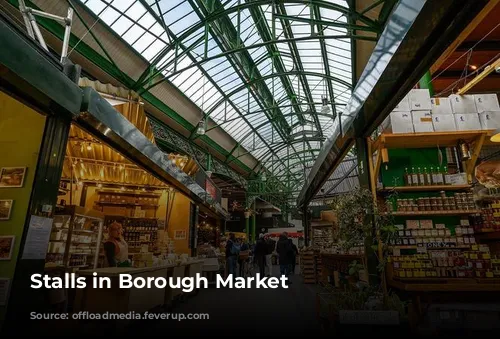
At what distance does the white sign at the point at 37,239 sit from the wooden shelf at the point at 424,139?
4.87 metres

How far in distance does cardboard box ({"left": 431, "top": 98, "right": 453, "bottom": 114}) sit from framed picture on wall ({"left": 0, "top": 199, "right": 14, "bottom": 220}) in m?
6.29

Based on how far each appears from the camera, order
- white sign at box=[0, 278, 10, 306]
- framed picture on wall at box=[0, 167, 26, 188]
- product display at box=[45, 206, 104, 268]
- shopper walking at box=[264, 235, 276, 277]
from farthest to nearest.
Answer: shopper walking at box=[264, 235, 276, 277] < product display at box=[45, 206, 104, 268] < framed picture on wall at box=[0, 167, 26, 188] < white sign at box=[0, 278, 10, 306]

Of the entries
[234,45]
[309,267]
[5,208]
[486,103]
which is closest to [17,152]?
[5,208]

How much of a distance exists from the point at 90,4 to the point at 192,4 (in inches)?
120

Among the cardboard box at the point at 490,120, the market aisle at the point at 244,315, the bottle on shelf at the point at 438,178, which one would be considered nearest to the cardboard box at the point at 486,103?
the cardboard box at the point at 490,120

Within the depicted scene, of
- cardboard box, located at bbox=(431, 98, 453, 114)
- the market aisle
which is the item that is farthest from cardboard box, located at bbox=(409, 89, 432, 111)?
the market aisle

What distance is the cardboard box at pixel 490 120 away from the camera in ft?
16.6

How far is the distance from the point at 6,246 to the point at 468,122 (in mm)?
6789

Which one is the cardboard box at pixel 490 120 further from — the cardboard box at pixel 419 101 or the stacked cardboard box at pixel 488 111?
the cardboard box at pixel 419 101

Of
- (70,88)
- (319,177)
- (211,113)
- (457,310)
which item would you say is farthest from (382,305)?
(211,113)

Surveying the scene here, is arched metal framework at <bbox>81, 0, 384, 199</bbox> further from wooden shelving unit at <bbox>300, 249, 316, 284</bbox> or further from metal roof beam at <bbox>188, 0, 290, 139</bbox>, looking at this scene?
wooden shelving unit at <bbox>300, 249, 316, 284</bbox>

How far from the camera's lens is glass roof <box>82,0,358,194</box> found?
874 centimetres

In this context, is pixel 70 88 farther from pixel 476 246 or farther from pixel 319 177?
pixel 319 177

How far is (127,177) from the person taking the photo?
891 cm
